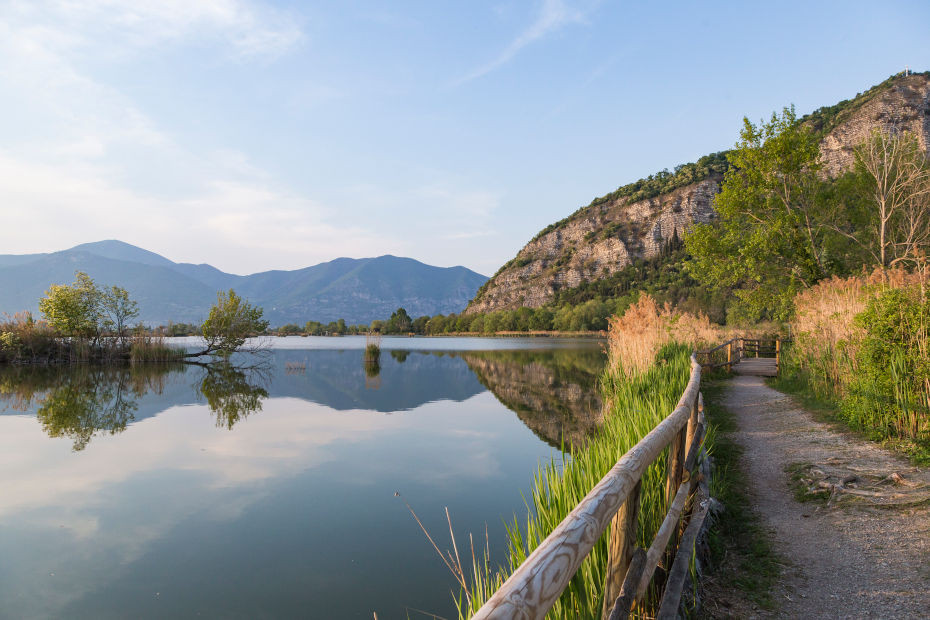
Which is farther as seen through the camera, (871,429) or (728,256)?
(728,256)

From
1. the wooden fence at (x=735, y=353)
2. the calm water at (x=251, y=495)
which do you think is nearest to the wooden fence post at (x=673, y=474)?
the calm water at (x=251, y=495)

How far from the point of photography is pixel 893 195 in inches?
642

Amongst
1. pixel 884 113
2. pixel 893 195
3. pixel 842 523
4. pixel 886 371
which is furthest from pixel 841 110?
pixel 842 523

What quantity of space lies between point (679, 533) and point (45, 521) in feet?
21.0

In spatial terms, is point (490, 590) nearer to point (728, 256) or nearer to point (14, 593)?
point (14, 593)

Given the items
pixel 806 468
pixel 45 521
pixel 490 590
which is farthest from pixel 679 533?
pixel 45 521

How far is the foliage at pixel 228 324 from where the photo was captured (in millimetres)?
25641

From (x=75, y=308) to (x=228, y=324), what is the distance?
6.55 metres

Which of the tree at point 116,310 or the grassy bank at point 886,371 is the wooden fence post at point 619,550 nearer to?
the grassy bank at point 886,371

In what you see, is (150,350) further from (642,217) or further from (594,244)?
(594,244)

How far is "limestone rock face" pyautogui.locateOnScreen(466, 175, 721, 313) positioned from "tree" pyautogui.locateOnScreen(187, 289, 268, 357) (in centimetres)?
7519

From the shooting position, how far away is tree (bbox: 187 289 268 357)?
25.6 m

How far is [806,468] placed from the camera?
518 cm

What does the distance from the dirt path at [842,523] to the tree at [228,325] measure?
999 inches
